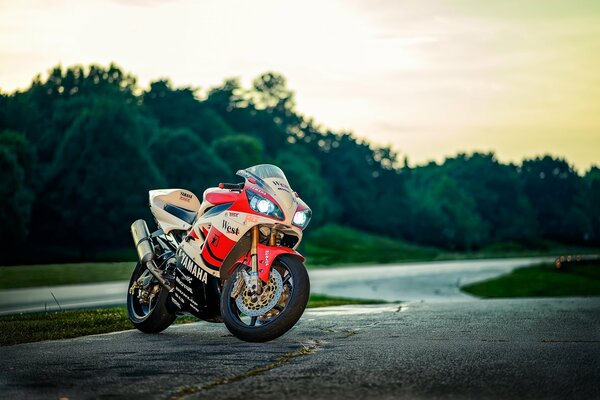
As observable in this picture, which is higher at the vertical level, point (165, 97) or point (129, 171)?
point (165, 97)

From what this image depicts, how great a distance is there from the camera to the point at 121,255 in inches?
2648

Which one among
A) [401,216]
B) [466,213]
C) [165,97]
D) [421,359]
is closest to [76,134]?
[165,97]

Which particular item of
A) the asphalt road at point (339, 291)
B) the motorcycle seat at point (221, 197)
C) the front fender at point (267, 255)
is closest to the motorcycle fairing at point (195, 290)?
the motorcycle seat at point (221, 197)

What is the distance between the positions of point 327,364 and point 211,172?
67.2 meters

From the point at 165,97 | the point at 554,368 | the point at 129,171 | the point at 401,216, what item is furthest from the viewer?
the point at 401,216

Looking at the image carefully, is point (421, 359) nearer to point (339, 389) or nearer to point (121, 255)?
point (339, 389)

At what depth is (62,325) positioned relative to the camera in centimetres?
1134

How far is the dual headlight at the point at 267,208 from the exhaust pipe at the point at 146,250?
164 cm

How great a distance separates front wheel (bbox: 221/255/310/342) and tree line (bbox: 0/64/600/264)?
4709cm

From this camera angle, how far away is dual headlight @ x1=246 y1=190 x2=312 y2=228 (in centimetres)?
883

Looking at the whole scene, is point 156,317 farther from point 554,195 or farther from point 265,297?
point 554,195

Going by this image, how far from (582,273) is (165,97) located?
69828 mm

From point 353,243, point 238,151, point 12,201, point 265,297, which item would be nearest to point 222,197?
point 265,297

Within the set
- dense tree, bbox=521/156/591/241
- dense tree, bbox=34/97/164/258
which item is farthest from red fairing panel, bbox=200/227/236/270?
dense tree, bbox=521/156/591/241
